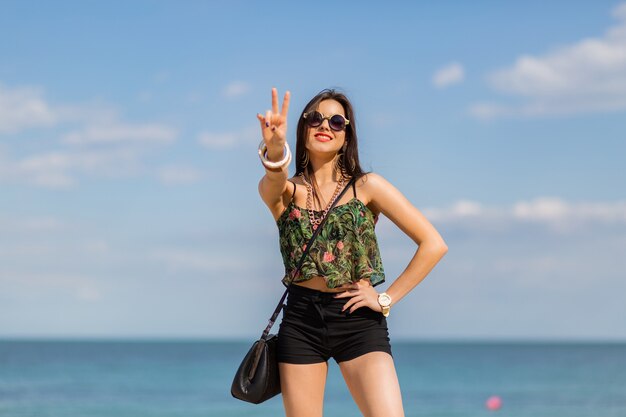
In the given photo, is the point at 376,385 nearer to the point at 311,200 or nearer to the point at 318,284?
the point at 318,284

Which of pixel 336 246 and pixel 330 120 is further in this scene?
pixel 330 120

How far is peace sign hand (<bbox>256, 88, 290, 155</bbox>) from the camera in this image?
180 inches

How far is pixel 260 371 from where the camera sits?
485 cm

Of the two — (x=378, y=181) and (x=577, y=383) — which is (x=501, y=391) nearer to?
(x=577, y=383)

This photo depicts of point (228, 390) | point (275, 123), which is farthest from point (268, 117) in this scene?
point (228, 390)

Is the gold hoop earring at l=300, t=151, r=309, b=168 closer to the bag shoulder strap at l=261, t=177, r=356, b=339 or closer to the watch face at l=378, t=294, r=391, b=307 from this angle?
the bag shoulder strap at l=261, t=177, r=356, b=339

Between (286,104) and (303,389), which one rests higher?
(286,104)

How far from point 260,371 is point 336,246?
701 millimetres

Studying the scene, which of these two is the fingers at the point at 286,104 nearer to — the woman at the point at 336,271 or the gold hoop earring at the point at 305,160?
the woman at the point at 336,271

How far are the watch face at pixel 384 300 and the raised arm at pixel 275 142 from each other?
694mm

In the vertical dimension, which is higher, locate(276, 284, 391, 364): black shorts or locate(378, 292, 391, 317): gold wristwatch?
locate(378, 292, 391, 317): gold wristwatch

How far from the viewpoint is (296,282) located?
4.91 metres

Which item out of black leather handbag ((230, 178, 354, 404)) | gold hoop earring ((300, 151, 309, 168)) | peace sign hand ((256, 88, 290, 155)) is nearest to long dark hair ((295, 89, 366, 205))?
gold hoop earring ((300, 151, 309, 168))

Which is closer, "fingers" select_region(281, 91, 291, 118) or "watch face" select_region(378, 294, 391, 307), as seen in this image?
"fingers" select_region(281, 91, 291, 118)
